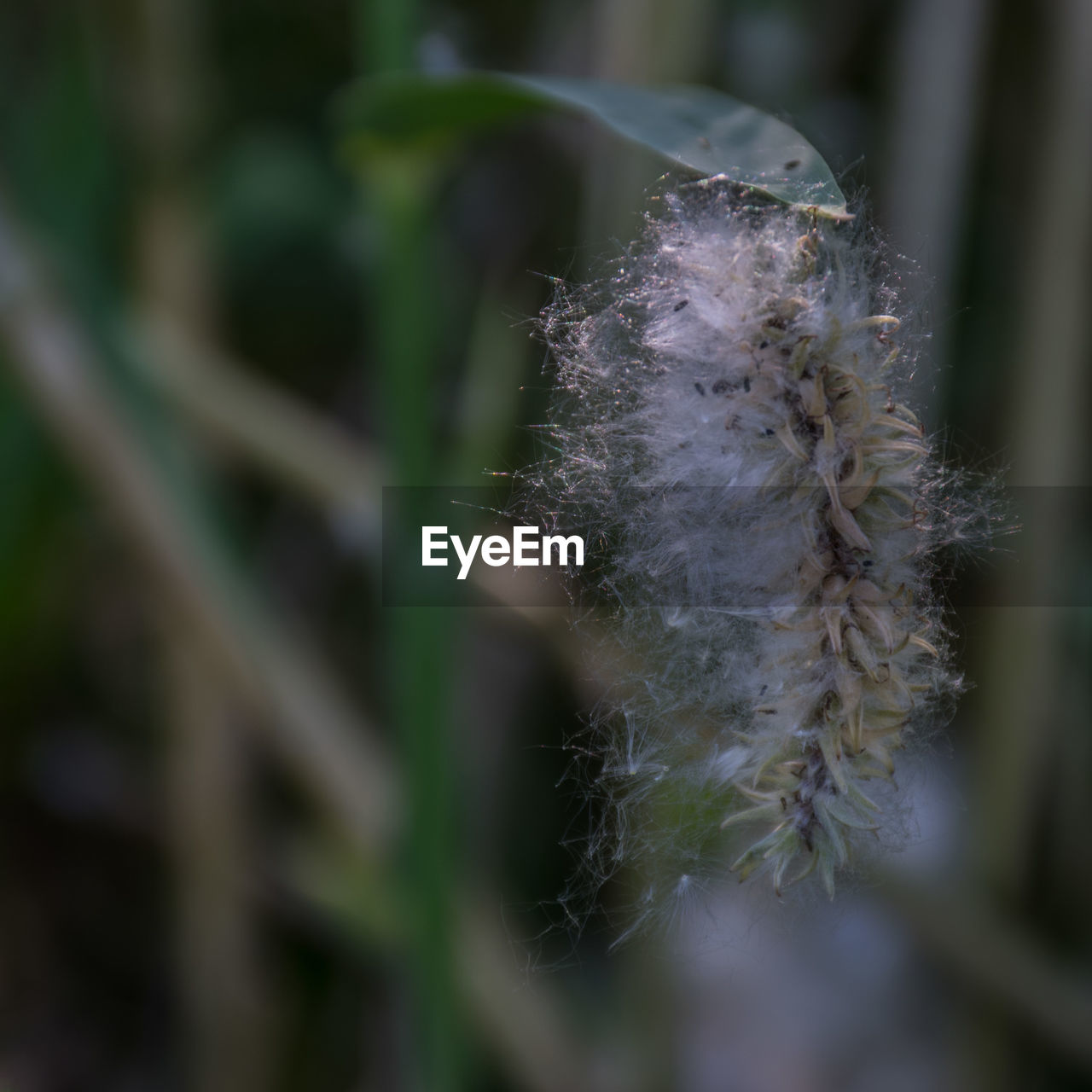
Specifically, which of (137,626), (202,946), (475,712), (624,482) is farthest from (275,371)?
(624,482)

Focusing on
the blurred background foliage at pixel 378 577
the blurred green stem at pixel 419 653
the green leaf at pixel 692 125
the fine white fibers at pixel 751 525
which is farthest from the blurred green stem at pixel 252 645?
the fine white fibers at pixel 751 525

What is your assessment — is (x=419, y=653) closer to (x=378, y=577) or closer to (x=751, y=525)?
(x=378, y=577)

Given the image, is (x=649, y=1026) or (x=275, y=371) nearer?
(x=649, y=1026)

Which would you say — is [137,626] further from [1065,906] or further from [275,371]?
[1065,906]

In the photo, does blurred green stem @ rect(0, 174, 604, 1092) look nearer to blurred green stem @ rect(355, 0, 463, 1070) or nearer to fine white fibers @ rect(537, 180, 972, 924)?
blurred green stem @ rect(355, 0, 463, 1070)

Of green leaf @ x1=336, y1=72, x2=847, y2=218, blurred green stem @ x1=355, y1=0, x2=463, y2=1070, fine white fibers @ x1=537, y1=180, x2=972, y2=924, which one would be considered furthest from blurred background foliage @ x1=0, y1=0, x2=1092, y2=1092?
fine white fibers @ x1=537, y1=180, x2=972, y2=924

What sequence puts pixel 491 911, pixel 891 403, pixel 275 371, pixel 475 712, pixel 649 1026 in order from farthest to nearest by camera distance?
pixel 275 371 < pixel 475 712 < pixel 491 911 < pixel 649 1026 < pixel 891 403
